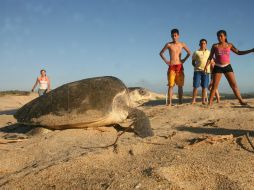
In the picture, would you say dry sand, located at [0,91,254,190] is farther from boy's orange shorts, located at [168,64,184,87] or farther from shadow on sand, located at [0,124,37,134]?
boy's orange shorts, located at [168,64,184,87]

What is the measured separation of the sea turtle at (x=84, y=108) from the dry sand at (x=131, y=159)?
166 mm

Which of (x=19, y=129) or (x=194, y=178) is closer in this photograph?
(x=194, y=178)

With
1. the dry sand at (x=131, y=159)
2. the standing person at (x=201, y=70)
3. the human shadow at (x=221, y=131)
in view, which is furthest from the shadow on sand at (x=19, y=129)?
the standing person at (x=201, y=70)

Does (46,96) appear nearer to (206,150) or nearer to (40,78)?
(206,150)

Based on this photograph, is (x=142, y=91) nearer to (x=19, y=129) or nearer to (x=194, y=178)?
(x=19, y=129)

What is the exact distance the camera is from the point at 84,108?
4422 mm

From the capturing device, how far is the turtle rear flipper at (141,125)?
3.90m

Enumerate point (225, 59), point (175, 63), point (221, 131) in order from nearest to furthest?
point (221, 131) → point (225, 59) → point (175, 63)

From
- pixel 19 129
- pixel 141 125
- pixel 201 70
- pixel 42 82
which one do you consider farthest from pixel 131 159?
pixel 42 82

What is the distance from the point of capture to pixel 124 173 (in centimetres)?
243

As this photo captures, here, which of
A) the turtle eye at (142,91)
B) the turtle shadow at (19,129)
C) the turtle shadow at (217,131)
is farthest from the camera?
the turtle eye at (142,91)

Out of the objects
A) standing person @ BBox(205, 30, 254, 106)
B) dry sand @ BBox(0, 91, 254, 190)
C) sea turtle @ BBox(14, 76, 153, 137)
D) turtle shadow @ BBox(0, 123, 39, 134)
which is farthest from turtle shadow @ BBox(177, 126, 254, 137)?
turtle shadow @ BBox(0, 123, 39, 134)

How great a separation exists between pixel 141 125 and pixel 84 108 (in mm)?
923

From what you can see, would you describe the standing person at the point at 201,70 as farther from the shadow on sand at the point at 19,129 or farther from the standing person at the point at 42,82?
the standing person at the point at 42,82
